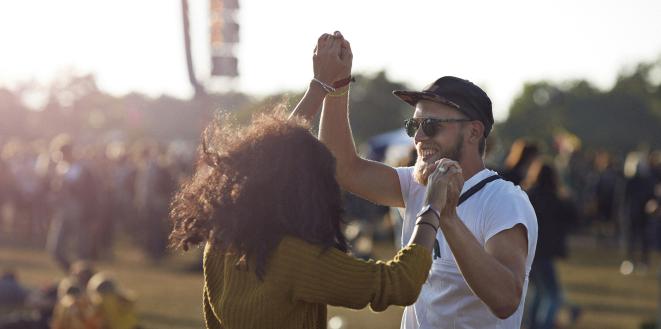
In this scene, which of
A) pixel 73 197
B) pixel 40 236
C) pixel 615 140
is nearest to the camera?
pixel 73 197

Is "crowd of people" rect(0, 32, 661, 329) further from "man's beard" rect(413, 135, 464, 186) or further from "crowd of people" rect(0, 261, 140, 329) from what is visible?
"crowd of people" rect(0, 261, 140, 329)

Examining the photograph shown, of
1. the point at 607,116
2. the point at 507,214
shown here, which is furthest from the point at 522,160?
the point at 607,116

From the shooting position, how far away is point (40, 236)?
71.3 ft

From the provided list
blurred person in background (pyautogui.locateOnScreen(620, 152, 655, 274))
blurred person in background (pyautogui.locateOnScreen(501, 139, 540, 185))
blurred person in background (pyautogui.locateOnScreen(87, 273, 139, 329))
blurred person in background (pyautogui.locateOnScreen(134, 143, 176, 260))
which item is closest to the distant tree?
blurred person in background (pyautogui.locateOnScreen(620, 152, 655, 274))

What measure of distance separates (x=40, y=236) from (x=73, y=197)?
8816mm

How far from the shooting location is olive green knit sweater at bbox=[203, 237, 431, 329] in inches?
113

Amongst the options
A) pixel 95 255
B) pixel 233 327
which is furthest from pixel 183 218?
pixel 95 255

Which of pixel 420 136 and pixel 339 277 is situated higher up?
pixel 420 136

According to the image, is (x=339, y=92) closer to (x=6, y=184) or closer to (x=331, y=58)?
(x=331, y=58)

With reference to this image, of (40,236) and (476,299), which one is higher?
(476,299)

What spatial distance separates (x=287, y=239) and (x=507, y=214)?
74 centimetres

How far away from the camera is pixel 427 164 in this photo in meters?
3.43

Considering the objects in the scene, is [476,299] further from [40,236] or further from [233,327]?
[40,236]

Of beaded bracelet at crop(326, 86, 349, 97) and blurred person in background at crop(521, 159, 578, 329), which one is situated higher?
beaded bracelet at crop(326, 86, 349, 97)
